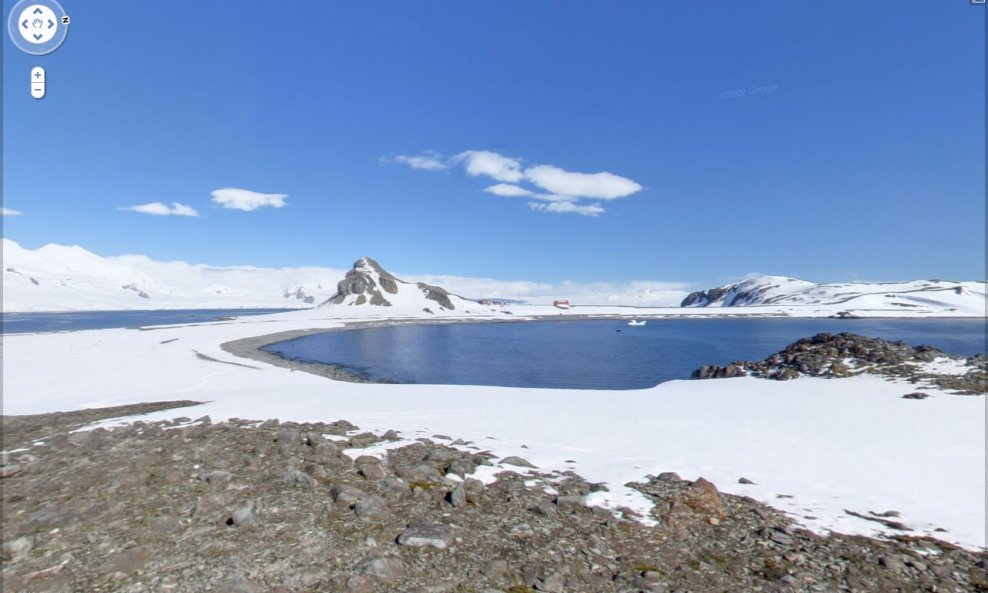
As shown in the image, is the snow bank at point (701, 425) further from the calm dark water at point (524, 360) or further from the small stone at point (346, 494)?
the calm dark water at point (524, 360)

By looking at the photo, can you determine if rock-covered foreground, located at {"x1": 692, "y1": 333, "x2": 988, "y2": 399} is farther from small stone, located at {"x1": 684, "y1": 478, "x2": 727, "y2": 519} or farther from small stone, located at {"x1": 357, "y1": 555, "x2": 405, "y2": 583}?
small stone, located at {"x1": 357, "y1": 555, "x2": 405, "y2": 583}

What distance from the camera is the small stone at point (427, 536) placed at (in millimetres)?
5711

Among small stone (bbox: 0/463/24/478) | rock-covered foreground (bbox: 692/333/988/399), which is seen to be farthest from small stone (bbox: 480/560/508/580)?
rock-covered foreground (bbox: 692/333/988/399)

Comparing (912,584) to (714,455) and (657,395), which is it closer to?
(714,455)

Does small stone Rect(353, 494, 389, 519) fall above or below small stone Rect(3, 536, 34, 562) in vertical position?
below

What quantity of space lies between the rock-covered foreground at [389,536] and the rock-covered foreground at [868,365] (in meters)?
18.4

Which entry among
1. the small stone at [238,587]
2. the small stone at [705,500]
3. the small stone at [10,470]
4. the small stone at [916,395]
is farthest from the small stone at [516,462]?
the small stone at [916,395]

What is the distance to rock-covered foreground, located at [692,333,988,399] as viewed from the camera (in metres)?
19.4

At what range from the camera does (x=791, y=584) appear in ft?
17.1

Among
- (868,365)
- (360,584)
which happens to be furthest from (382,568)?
(868,365)

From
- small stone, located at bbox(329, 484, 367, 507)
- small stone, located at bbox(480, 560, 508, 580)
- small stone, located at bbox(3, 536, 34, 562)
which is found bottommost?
small stone, located at bbox(480, 560, 508, 580)

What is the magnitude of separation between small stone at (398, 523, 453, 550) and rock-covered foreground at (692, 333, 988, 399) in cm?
2282

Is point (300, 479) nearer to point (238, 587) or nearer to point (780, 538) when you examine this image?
point (238, 587)

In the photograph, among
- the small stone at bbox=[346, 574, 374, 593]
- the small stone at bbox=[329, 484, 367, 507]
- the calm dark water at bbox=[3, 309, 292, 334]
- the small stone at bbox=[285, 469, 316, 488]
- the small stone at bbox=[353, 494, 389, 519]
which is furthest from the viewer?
the calm dark water at bbox=[3, 309, 292, 334]
